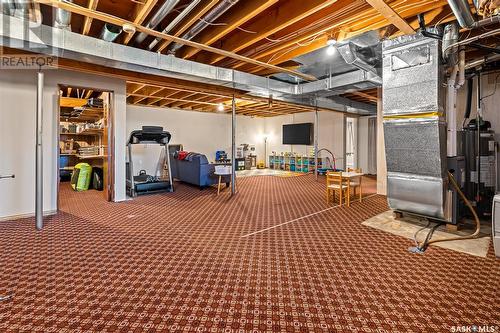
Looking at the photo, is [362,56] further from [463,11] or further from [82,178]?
[82,178]

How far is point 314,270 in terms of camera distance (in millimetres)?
2436

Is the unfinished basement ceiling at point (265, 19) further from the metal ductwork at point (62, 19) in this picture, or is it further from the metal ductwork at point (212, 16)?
the metal ductwork at point (62, 19)

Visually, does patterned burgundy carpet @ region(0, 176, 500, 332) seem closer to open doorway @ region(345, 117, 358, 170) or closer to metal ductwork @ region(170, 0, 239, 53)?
metal ductwork @ region(170, 0, 239, 53)

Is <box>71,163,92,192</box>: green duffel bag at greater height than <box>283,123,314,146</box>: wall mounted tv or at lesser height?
lesser

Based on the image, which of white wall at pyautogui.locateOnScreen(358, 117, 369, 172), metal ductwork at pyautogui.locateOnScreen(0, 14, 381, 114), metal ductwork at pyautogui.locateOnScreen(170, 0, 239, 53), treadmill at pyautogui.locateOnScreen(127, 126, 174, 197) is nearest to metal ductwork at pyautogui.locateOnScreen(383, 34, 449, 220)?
metal ductwork at pyautogui.locateOnScreen(0, 14, 381, 114)

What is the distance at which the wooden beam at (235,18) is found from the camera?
2.84 metres

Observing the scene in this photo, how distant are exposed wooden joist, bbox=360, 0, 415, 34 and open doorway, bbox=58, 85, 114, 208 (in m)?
4.78

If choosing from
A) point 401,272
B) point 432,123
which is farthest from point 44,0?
point 432,123

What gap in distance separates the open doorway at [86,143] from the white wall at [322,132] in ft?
24.5

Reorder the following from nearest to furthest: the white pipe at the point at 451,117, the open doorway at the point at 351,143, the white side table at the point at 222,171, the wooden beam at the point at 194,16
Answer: the wooden beam at the point at 194,16, the white pipe at the point at 451,117, the white side table at the point at 222,171, the open doorway at the point at 351,143

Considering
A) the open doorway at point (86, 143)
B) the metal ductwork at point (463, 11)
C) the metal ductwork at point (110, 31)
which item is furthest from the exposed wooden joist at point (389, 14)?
the open doorway at point (86, 143)

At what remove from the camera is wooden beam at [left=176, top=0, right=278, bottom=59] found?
9.31 feet

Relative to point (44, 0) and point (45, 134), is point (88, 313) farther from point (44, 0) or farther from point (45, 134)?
point (45, 134)

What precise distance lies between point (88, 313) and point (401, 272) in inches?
101
